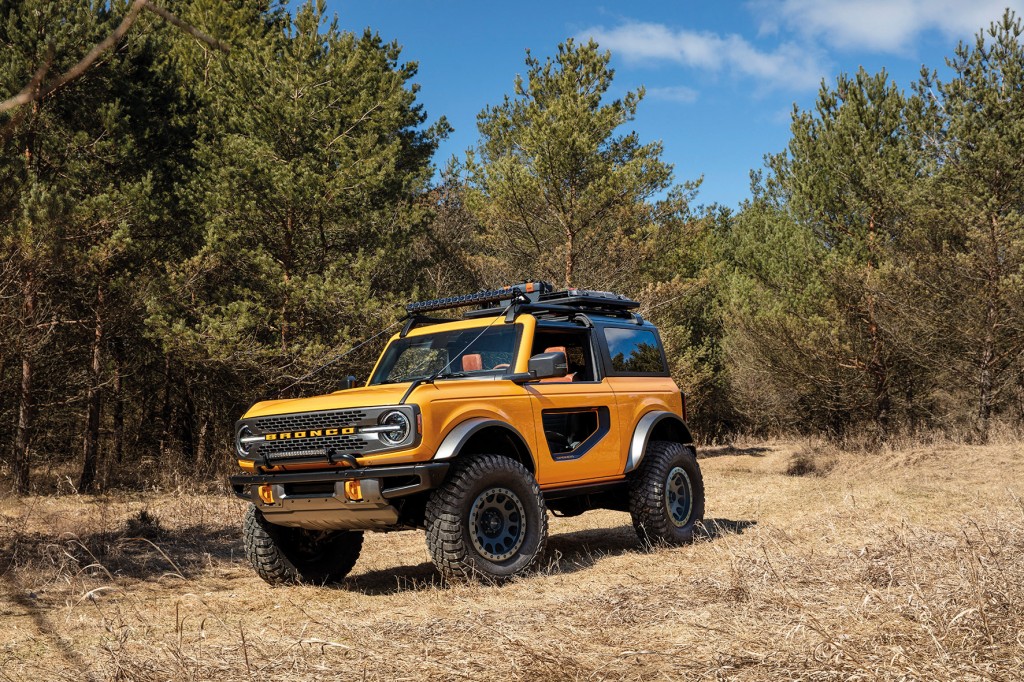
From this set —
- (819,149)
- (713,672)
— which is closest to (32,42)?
(713,672)

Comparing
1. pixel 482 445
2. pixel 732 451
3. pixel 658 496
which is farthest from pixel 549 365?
pixel 732 451

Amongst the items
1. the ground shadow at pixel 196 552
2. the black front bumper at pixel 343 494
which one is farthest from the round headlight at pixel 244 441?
the ground shadow at pixel 196 552

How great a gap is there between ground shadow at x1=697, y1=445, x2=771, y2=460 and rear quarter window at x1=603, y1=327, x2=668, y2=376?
734 inches

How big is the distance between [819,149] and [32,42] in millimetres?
16747

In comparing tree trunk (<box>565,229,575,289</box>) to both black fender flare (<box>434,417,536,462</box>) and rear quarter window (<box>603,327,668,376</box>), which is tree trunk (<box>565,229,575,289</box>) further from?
black fender flare (<box>434,417,536,462</box>)

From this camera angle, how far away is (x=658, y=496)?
8109mm

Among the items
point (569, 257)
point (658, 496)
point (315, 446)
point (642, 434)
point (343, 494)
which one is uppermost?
Answer: point (569, 257)

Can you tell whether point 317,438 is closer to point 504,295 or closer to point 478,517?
point 478,517

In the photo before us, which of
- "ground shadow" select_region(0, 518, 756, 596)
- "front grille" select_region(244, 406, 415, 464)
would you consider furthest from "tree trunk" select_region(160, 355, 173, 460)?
"front grille" select_region(244, 406, 415, 464)

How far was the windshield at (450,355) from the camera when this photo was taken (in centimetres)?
759

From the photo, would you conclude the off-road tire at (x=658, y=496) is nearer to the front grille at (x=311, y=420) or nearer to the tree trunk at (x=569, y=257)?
the front grille at (x=311, y=420)

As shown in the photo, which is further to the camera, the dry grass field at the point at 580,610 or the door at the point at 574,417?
the door at the point at 574,417

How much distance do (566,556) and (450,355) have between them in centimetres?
214

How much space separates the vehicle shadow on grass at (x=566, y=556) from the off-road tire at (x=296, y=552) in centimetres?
22
